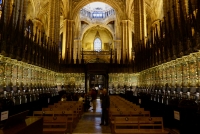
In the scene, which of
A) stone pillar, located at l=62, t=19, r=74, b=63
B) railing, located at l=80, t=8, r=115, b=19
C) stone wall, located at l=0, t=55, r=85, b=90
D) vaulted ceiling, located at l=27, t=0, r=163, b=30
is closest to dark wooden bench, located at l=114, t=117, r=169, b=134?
stone wall, located at l=0, t=55, r=85, b=90

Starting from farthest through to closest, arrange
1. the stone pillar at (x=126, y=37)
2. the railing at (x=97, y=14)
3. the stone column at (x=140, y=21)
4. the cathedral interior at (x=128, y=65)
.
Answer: the railing at (x=97, y=14) < the stone pillar at (x=126, y=37) < the stone column at (x=140, y=21) < the cathedral interior at (x=128, y=65)

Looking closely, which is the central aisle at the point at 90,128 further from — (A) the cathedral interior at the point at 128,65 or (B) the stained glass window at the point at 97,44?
(B) the stained glass window at the point at 97,44

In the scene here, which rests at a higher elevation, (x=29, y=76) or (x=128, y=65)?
(x=128, y=65)

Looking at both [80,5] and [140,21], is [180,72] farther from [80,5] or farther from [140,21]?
[80,5]

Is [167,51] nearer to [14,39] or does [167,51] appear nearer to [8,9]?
[14,39]

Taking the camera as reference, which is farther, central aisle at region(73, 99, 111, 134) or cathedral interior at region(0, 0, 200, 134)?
cathedral interior at region(0, 0, 200, 134)

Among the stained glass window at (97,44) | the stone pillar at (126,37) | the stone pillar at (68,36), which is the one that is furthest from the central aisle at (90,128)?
the stained glass window at (97,44)

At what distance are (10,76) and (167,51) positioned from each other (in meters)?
9.07

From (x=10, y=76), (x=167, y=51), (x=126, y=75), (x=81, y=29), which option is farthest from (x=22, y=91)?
(x=81, y=29)

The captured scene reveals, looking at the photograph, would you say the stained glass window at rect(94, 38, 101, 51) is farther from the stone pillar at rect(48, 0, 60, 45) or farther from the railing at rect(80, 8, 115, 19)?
the stone pillar at rect(48, 0, 60, 45)

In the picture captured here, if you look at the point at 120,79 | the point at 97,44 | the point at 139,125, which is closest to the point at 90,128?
the point at 139,125

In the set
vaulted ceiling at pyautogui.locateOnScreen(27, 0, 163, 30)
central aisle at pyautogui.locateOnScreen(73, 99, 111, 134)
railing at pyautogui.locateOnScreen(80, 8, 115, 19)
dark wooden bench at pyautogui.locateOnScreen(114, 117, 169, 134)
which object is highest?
railing at pyautogui.locateOnScreen(80, 8, 115, 19)

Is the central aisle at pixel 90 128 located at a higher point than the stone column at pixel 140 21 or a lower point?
lower

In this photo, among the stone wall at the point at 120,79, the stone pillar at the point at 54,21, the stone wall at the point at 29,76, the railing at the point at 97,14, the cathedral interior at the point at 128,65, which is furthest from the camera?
the railing at the point at 97,14
